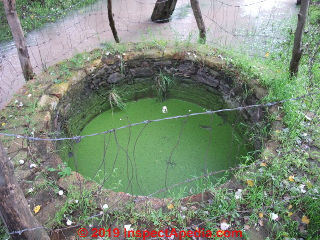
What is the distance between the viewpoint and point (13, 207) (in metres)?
1.52

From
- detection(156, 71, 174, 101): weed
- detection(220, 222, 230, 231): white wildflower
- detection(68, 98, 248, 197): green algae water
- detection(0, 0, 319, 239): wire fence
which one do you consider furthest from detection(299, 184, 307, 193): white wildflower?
detection(156, 71, 174, 101): weed

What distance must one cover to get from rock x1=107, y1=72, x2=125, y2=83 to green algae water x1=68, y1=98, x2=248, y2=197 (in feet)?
1.44

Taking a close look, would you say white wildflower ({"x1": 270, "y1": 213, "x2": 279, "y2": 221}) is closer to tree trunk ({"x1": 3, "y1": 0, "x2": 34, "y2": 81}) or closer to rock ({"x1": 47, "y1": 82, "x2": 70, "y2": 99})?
rock ({"x1": 47, "y1": 82, "x2": 70, "y2": 99})

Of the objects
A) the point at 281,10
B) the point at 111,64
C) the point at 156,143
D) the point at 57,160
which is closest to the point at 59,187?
the point at 57,160

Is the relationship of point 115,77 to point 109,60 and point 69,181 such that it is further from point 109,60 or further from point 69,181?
point 69,181

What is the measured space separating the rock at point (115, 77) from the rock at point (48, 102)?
90 centimetres

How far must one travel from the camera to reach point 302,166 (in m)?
2.29

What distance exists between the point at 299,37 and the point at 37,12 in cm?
489

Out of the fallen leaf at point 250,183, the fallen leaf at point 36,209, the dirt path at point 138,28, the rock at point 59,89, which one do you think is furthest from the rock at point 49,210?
the dirt path at point 138,28

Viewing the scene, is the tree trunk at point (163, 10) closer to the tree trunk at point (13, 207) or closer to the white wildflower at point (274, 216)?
the white wildflower at point (274, 216)

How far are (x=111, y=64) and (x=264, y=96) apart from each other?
6.27ft

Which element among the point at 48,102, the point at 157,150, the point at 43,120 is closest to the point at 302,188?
the point at 157,150

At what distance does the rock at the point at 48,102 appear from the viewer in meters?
2.84

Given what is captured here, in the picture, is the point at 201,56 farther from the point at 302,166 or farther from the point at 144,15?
the point at 144,15
